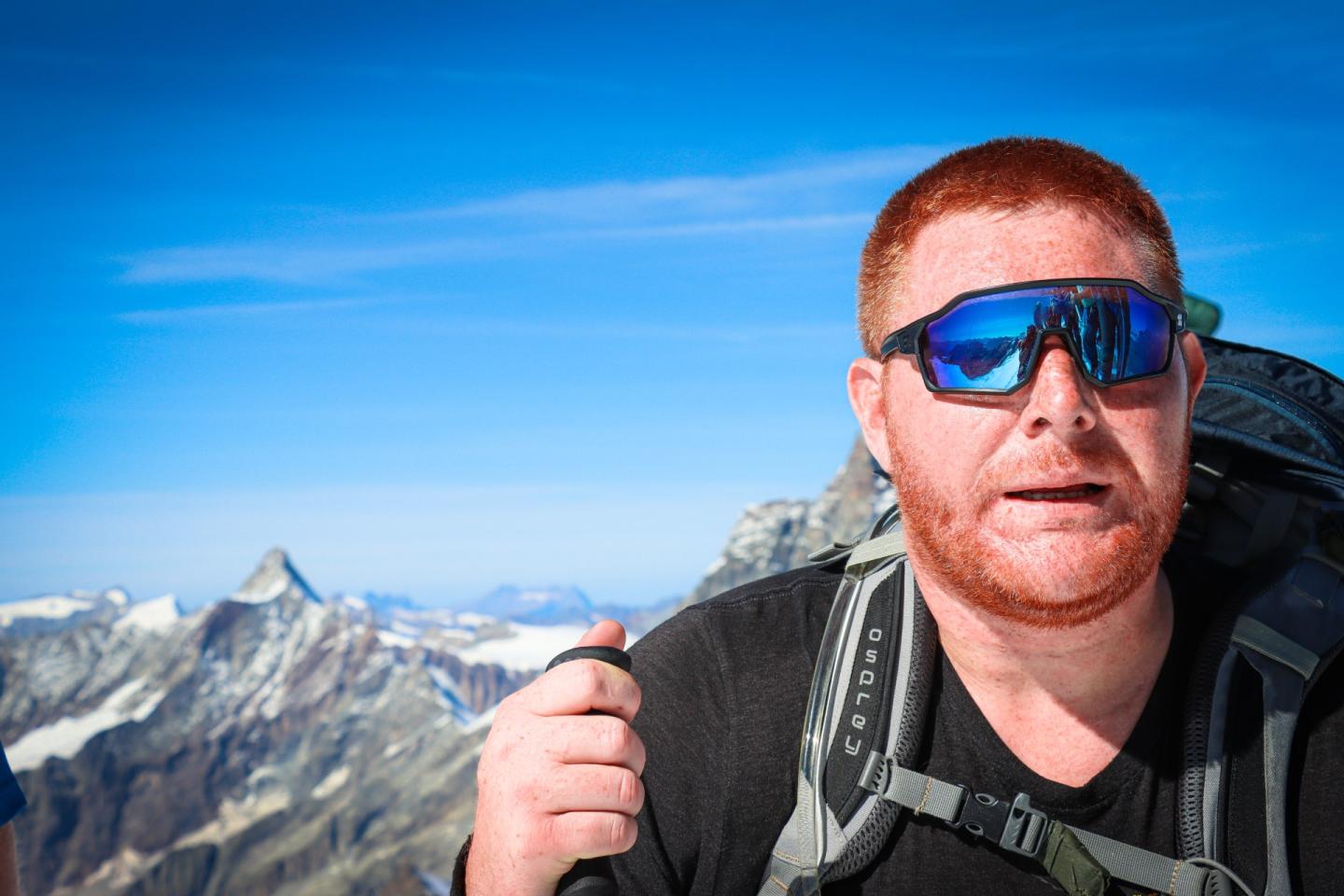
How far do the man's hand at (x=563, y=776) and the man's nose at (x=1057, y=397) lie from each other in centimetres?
204

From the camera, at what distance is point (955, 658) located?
462cm

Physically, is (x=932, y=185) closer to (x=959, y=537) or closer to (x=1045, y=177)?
(x=1045, y=177)

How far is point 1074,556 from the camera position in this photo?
160 inches

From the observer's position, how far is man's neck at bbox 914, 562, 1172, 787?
4.39m

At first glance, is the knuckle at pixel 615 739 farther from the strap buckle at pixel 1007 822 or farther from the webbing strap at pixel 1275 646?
the webbing strap at pixel 1275 646

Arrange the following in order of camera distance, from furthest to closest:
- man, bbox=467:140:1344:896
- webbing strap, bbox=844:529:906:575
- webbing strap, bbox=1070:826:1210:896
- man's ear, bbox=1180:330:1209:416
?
webbing strap, bbox=844:529:906:575, man's ear, bbox=1180:330:1209:416, man, bbox=467:140:1344:896, webbing strap, bbox=1070:826:1210:896

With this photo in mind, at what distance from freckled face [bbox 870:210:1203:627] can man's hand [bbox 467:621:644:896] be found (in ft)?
5.50

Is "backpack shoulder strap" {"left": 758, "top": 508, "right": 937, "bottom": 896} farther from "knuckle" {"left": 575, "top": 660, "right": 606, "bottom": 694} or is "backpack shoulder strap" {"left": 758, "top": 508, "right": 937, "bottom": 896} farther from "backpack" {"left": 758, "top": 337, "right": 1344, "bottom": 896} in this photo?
"knuckle" {"left": 575, "top": 660, "right": 606, "bottom": 694}

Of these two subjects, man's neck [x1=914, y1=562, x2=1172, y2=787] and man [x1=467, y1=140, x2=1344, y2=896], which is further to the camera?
man's neck [x1=914, y1=562, x2=1172, y2=787]

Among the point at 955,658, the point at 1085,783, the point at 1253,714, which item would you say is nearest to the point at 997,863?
A: the point at 1085,783

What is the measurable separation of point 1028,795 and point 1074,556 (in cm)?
108

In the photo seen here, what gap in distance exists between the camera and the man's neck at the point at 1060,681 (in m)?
4.39

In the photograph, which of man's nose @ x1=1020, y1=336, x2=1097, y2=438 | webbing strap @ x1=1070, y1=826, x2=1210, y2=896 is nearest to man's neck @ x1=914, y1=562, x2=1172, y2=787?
webbing strap @ x1=1070, y1=826, x2=1210, y2=896

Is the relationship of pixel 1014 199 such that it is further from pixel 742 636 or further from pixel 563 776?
pixel 563 776
